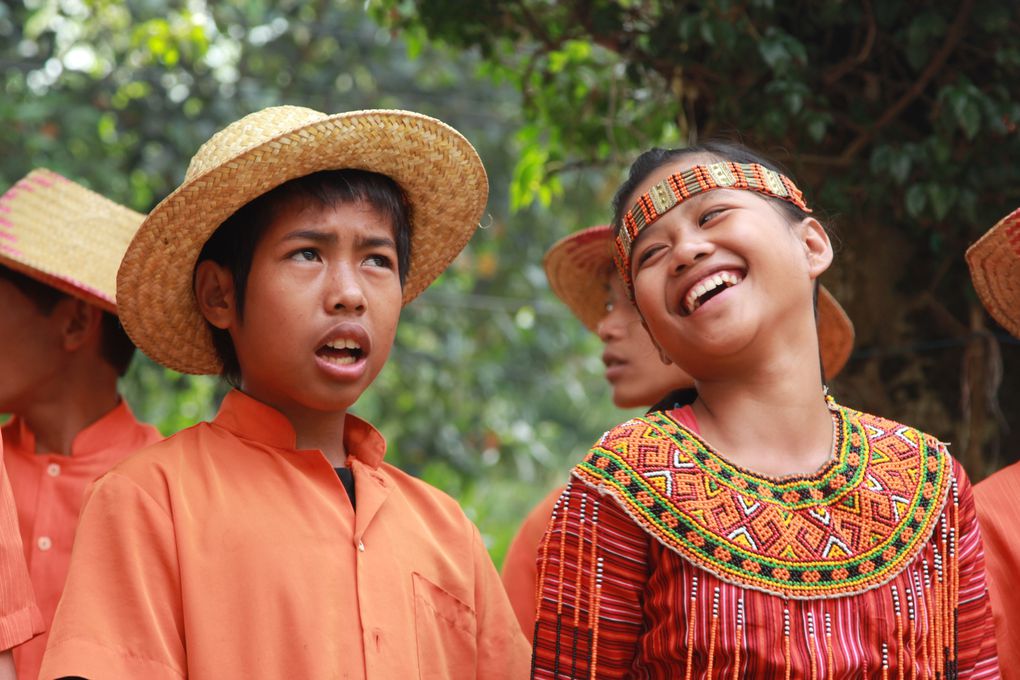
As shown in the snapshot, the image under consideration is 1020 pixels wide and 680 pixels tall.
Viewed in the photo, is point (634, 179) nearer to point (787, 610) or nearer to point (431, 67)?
point (787, 610)

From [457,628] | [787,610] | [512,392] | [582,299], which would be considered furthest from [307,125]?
[512,392]

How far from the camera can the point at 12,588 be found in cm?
230

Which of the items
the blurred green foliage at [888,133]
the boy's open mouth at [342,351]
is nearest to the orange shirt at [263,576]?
the boy's open mouth at [342,351]

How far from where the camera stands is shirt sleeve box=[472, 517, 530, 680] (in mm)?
2695

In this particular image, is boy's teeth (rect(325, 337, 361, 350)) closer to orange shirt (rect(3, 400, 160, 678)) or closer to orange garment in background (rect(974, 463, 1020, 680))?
orange shirt (rect(3, 400, 160, 678))

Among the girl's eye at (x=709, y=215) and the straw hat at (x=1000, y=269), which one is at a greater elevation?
the straw hat at (x=1000, y=269)

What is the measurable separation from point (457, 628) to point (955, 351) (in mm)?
1900

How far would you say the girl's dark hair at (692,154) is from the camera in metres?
2.59

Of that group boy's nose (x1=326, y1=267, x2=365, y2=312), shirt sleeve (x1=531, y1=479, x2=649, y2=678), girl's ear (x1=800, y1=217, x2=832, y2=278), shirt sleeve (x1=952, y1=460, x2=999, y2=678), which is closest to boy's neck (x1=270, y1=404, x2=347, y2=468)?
boy's nose (x1=326, y1=267, x2=365, y2=312)

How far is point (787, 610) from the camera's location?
2.22 m

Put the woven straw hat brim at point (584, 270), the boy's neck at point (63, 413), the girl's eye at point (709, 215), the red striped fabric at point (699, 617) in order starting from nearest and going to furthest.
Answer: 1. the red striped fabric at point (699, 617)
2. the girl's eye at point (709, 215)
3. the boy's neck at point (63, 413)
4. the woven straw hat brim at point (584, 270)

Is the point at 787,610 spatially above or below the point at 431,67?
below

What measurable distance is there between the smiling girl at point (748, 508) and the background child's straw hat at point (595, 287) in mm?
1041

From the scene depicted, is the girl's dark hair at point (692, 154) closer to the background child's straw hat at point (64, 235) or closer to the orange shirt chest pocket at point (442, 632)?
the orange shirt chest pocket at point (442, 632)
